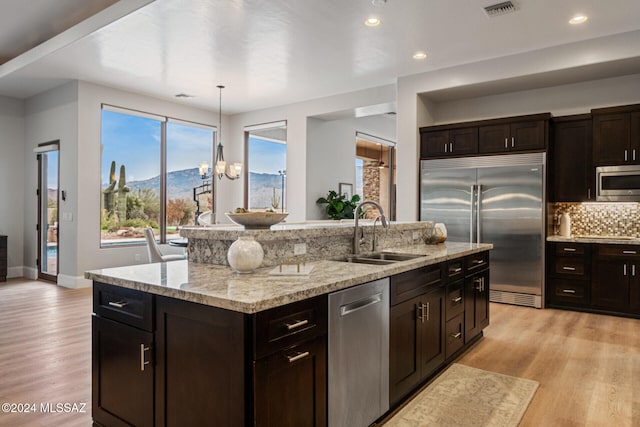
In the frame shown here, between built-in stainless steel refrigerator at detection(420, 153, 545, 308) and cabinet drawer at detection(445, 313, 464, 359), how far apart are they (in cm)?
235

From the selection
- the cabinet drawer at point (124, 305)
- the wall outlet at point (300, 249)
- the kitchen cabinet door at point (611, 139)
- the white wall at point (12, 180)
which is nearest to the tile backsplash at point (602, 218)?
the kitchen cabinet door at point (611, 139)

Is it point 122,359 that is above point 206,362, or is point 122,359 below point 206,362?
below

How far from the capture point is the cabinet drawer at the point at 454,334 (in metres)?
3.09

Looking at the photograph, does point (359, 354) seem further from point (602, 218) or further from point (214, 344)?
point (602, 218)

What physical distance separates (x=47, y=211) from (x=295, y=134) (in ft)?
14.5

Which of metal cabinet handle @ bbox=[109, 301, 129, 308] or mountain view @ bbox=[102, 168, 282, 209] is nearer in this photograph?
metal cabinet handle @ bbox=[109, 301, 129, 308]

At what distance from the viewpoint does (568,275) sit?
16.5 ft

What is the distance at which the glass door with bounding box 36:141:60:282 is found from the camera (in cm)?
679

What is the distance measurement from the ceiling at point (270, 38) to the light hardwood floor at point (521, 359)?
122 inches

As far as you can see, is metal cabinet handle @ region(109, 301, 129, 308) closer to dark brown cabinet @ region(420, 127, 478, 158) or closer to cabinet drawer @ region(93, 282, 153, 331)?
cabinet drawer @ region(93, 282, 153, 331)

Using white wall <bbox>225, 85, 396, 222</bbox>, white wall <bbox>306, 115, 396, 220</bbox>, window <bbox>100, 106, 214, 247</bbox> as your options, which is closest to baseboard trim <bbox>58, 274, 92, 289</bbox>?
window <bbox>100, 106, 214, 247</bbox>

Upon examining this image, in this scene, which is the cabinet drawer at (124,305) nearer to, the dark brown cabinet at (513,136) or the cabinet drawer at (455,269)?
the cabinet drawer at (455,269)

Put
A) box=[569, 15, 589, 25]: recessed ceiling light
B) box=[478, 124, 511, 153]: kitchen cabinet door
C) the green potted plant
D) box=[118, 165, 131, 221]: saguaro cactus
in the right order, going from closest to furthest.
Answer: box=[569, 15, 589, 25]: recessed ceiling light, box=[478, 124, 511, 153]: kitchen cabinet door, box=[118, 165, 131, 221]: saguaro cactus, the green potted plant

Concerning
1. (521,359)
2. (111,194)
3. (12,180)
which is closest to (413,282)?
(521,359)
